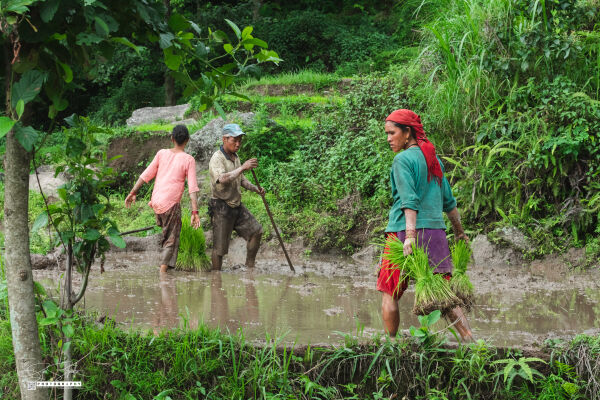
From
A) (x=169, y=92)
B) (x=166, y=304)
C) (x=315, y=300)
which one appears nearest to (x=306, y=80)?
(x=169, y=92)

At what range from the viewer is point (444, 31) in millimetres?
10133

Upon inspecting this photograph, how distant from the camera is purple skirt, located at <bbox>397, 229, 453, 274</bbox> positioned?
4.81 meters

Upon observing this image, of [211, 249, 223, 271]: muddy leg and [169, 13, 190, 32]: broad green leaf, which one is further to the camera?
[211, 249, 223, 271]: muddy leg

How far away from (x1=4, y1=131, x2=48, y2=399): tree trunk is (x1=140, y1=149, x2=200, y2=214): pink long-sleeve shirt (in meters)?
4.40

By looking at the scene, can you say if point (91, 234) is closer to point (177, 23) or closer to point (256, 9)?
point (177, 23)

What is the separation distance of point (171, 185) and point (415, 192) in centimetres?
394

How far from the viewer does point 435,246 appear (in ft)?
15.9

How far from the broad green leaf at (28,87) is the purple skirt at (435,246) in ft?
9.11

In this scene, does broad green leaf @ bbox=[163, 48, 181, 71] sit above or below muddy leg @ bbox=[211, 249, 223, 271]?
above

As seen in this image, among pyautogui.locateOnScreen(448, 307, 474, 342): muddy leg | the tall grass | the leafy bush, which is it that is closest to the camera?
pyautogui.locateOnScreen(448, 307, 474, 342): muddy leg

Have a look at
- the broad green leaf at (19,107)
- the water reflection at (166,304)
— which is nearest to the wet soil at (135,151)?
the water reflection at (166,304)

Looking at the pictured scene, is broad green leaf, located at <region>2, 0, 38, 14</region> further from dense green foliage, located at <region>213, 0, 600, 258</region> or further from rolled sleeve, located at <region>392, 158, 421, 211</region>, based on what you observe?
dense green foliage, located at <region>213, 0, 600, 258</region>

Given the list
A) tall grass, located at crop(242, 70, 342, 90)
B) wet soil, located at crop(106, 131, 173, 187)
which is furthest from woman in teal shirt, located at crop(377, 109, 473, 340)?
tall grass, located at crop(242, 70, 342, 90)

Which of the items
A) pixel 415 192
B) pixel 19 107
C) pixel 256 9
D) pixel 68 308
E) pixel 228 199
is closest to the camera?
pixel 19 107
